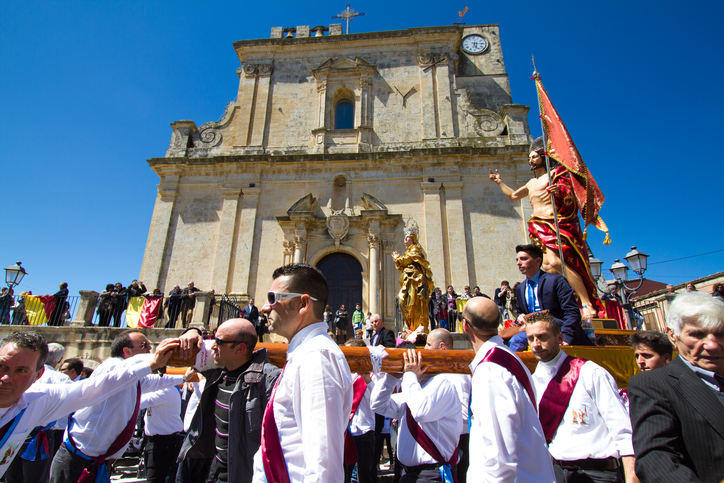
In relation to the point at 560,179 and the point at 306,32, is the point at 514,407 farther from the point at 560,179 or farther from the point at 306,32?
the point at 306,32

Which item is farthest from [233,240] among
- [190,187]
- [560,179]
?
[560,179]

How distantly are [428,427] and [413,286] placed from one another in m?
5.01

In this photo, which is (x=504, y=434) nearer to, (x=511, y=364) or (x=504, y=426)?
(x=504, y=426)

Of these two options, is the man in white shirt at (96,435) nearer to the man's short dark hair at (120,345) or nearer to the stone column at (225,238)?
the man's short dark hair at (120,345)

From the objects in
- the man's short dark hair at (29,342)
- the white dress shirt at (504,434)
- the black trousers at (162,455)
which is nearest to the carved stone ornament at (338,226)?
the black trousers at (162,455)

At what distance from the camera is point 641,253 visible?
9.78m

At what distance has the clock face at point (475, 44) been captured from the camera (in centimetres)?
2109

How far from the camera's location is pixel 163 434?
4.50 m

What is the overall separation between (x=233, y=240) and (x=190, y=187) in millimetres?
3430

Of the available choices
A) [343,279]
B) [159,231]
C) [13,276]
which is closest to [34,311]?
[13,276]

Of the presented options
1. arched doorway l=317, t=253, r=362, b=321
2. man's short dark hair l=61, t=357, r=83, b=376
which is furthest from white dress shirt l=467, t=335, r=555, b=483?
arched doorway l=317, t=253, r=362, b=321

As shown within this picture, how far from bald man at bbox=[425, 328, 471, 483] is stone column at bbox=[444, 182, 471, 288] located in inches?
425

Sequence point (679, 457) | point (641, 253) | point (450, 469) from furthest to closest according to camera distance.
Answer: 1. point (641, 253)
2. point (450, 469)
3. point (679, 457)

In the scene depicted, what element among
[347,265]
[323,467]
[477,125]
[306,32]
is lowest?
[323,467]
